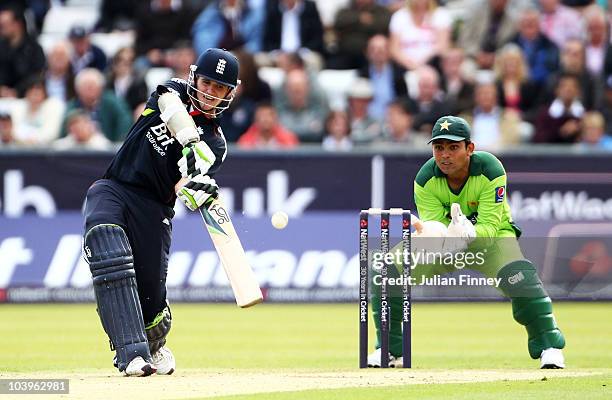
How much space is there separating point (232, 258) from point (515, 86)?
1018 cm

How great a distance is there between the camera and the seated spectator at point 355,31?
64.4ft

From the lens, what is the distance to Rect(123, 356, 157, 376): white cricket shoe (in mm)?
→ 8805

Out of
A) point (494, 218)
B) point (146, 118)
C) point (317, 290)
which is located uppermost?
point (146, 118)

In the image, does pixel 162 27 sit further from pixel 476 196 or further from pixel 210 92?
pixel 210 92

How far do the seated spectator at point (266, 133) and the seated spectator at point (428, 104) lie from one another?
5.61 feet

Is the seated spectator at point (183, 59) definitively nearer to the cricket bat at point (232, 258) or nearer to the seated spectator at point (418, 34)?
the seated spectator at point (418, 34)

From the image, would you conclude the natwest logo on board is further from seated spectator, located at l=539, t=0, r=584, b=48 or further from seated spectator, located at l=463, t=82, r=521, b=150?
seated spectator, located at l=539, t=0, r=584, b=48

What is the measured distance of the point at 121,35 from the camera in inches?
804

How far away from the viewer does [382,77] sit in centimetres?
1877

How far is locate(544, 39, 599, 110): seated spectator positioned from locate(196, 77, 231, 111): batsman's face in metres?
10.0

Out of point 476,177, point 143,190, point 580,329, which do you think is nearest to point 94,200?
point 143,190

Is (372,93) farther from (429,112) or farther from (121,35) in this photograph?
(121,35)

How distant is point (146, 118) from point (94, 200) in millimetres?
655

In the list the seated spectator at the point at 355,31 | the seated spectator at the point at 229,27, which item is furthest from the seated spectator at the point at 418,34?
the seated spectator at the point at 229,27
